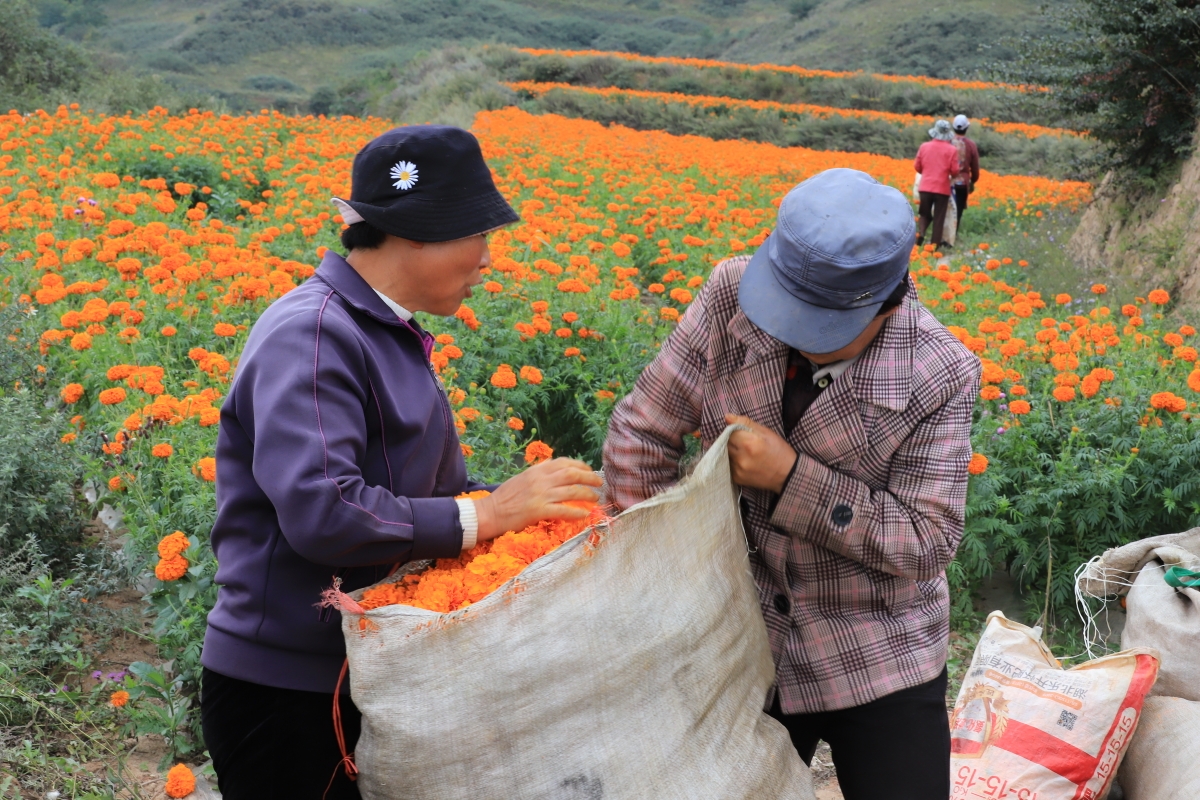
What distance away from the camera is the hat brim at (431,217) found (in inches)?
64.8

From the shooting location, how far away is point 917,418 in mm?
1794

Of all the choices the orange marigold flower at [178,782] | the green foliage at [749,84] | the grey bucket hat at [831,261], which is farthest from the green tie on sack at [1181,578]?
the green foliage at [749,84]

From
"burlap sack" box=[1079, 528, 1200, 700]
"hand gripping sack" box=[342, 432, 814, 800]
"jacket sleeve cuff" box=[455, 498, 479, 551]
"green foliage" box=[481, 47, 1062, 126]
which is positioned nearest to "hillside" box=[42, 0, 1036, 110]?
"green foliage" box=[481, 47, 1062, 126]

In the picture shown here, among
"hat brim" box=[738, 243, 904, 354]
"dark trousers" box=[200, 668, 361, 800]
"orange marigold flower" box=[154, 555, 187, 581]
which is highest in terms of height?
"hat brim" box=[738, 243, 904, 354]

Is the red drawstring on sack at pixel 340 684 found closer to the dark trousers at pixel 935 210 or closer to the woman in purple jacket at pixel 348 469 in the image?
the woman in purple jacket at pixel 348 469

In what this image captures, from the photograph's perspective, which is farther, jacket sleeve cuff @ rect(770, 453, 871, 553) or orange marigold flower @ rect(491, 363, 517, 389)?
orange marigold flower @ rect(491, 363, 517, 389)

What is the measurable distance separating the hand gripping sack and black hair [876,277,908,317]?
0.36 meters

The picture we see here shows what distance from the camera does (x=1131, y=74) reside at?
32.8 ft

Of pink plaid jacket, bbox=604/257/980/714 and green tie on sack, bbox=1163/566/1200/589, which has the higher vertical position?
pink plaid jacket, bbox=604/257/980/714

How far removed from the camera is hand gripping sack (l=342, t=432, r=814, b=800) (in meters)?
1.46

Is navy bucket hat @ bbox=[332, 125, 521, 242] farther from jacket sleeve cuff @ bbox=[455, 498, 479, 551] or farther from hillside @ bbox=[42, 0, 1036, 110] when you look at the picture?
hillside @ bbox=[42, 0, 1036, 110]

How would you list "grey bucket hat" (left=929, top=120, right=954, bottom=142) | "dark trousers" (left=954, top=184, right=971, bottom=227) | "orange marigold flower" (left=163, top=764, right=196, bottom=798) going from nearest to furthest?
"orange marigold flower" (left=163, top=764, right=196, bottom=798) < "grey bucket hat" (left=929, top=120, right=954, bottom=142) < "dark trousers" (left=954, top=184, right=971, bottom=227)

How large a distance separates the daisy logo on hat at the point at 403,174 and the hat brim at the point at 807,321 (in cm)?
61

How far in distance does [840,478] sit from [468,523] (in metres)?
0.65
